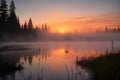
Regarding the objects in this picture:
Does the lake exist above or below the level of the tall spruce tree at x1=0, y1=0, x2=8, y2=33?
below

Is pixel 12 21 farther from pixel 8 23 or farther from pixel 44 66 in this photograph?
pixel 44 66

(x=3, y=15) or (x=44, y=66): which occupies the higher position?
(x=3, y=15)

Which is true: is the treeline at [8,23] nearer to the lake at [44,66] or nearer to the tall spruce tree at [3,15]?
the tall spruce tree at [3,15]

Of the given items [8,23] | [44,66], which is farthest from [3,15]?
[44,66]

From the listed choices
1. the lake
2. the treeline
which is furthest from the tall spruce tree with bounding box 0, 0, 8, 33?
the lake

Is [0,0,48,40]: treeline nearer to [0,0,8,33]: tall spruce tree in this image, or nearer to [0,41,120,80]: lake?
[0,0,8,33]: tall spruce tree

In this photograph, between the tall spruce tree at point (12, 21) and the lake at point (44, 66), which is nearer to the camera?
the lake at point (44, 66)

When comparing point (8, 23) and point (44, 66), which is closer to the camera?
point (44, 66)

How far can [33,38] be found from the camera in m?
77.2

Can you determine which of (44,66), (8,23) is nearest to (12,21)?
(8,23)

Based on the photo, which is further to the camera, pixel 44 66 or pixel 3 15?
pixel 3 15

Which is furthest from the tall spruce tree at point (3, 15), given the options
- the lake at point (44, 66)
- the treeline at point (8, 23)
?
the lake at point (44, 66)

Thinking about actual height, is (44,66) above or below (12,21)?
below

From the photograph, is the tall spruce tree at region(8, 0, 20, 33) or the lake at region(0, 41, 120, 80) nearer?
the lake at region(0, 41, 120, 80)
